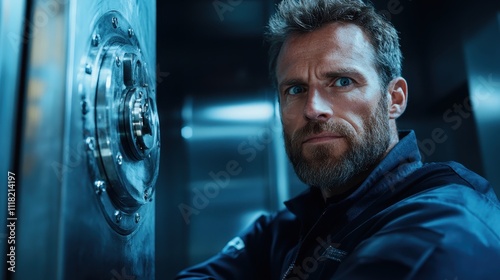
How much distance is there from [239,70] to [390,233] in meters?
0.96

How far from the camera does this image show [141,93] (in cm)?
69

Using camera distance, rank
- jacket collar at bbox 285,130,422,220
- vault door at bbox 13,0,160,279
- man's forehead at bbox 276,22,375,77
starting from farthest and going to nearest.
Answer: man's forehead at bbox 276,22,375,77 < jacket collar at bbox 285,130,422,220 < vault door at bbox 13,0,160,279

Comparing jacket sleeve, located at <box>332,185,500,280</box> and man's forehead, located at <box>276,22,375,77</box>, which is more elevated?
man's forehead, located at <box>276,22,375,77</box>

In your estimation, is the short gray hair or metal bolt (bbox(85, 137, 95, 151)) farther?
the short gray hair

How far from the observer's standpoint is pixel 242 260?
3.46 ft

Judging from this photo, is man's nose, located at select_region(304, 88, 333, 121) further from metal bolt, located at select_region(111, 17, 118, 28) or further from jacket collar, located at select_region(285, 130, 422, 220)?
metal bolt, located at select_region(111, 17, 118, 28)

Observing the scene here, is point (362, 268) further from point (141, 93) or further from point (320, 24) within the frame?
point (320, 24)

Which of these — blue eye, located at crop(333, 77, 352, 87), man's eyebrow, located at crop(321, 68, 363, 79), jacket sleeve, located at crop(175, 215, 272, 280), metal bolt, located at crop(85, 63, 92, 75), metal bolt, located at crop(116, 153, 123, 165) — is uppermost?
man's eyebrow, located at crop(321, 68, 363, 79)

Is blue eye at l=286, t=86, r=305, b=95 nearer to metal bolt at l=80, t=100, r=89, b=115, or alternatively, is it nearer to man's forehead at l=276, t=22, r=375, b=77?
man's forehead at l=276, t=22, r=375, b=77

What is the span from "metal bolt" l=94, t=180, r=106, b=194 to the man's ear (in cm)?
65

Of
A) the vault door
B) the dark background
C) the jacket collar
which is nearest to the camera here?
the vault door

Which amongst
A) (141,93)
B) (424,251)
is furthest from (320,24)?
(424,251)

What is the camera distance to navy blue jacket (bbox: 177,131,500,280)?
20.1 inches

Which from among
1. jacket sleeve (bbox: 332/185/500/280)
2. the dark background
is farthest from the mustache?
the dark background
